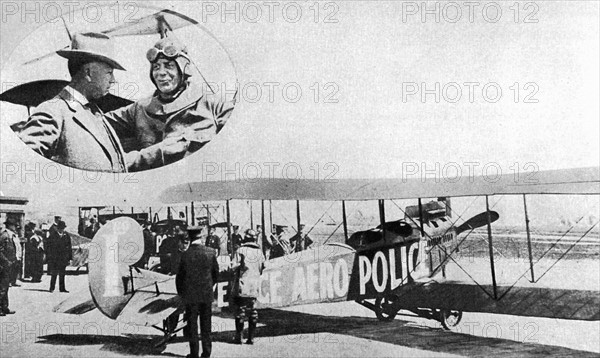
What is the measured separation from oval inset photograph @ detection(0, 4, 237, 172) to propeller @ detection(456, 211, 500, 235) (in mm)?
2132

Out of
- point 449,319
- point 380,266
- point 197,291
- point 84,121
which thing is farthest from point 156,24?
point 449,319

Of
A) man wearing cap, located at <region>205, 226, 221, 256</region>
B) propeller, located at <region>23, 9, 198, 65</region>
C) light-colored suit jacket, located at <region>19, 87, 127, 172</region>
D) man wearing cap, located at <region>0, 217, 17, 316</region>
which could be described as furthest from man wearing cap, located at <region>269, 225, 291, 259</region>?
man wearing cap, located at <region>0, 217, 17, 316</region>

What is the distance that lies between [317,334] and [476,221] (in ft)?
5.26

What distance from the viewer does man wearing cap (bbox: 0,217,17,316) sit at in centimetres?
422

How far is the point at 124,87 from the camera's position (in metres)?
4.34

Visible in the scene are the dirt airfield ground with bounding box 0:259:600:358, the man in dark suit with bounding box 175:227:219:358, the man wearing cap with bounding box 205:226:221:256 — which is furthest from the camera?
the man wearing cap with bounding box 205:226:221:256

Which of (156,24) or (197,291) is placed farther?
(156,24)

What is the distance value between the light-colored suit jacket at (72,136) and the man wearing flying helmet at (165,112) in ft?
0.47

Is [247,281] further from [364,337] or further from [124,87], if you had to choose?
[124,87]

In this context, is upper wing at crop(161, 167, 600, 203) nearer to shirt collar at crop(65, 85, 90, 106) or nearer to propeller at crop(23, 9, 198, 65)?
shirt collar at crop(65, 85, 90, 106)

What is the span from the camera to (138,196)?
4.30 meters

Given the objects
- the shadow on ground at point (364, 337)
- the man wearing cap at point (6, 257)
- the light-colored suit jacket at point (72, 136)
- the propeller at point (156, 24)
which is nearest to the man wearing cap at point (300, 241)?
the shadow on ground at point (364, 337)

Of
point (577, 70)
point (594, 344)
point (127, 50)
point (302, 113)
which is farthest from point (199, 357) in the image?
point (577, 70)

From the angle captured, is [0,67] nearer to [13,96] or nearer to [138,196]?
[13,96]
